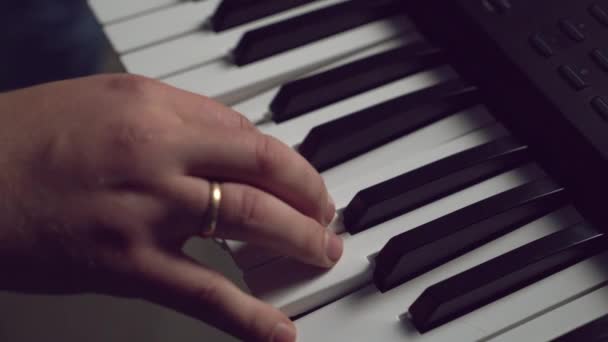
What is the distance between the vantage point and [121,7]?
2.93 ft

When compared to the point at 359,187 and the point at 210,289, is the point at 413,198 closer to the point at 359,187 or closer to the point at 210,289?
the point at 359,187

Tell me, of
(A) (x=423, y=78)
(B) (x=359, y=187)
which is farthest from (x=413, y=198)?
(A) (x=423, y=78)

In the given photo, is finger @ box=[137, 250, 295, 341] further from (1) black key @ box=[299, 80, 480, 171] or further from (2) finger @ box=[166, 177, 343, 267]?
(1) black key @ box=[299, 80, 480, 171]

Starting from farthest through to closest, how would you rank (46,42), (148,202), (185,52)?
(46,42) < (185,52) < (148,202)

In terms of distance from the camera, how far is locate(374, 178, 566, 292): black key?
0.67 metres

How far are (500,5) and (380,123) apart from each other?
17 cm

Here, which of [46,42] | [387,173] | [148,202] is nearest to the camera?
[148,202]

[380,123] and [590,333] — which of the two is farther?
[380,123]

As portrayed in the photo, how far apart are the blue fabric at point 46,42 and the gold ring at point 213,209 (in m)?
0.81

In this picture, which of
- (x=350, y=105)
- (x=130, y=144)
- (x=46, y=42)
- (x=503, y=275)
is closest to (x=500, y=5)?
(x=350, y=105)

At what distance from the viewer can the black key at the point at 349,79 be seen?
80 cm

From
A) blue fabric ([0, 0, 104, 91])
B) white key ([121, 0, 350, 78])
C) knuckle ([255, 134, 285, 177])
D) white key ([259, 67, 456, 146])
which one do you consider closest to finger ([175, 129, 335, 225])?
knuckle ([255, 134, 285, 177])

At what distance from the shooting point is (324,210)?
70 cm

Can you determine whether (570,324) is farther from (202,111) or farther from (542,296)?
(202,111)
